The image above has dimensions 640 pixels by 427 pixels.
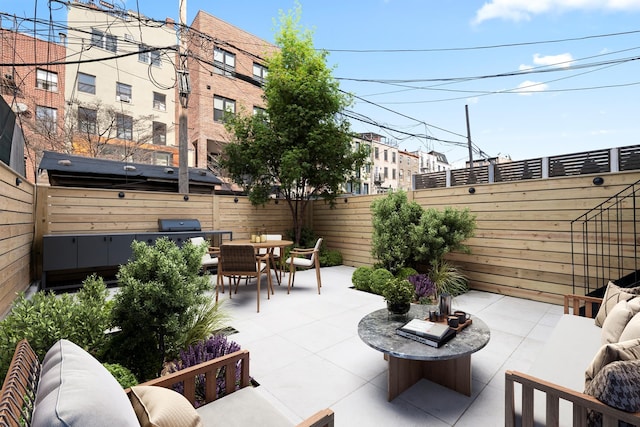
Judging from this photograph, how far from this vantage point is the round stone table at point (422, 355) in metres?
1.86

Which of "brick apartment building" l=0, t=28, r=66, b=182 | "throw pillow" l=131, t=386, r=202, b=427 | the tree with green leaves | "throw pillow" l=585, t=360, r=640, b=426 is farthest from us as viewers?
"brick apartment building" l=0, t=28, r=66, b=182

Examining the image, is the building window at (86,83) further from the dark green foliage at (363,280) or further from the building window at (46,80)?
the dark green foliage at (363,280)

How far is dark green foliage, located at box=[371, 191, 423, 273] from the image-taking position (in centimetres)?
478

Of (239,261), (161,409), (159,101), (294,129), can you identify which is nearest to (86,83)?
(159,101)

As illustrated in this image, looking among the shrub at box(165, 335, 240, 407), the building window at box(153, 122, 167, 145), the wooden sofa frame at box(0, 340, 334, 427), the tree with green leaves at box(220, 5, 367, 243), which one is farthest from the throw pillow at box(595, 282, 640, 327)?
the building window at box(153, 122, 167, 145)

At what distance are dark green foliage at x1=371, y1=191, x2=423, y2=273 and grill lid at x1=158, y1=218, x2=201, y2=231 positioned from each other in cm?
374

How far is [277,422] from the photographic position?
4.02 ft

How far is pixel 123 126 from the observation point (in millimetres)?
10906

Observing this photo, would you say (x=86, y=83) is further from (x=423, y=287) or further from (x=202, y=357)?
(x=423, y=287)

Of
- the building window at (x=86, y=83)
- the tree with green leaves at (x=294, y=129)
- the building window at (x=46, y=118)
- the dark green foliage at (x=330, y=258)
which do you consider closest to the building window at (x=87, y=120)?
the building window at (x=46, y=118)

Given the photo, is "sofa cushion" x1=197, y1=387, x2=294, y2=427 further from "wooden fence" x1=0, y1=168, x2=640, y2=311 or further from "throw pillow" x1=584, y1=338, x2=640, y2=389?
"wooden fence" x1=0, y1=168, x2=640, y2=311

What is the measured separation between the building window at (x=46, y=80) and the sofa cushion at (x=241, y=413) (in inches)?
592

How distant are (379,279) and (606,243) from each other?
9.94ft

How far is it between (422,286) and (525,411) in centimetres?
303
